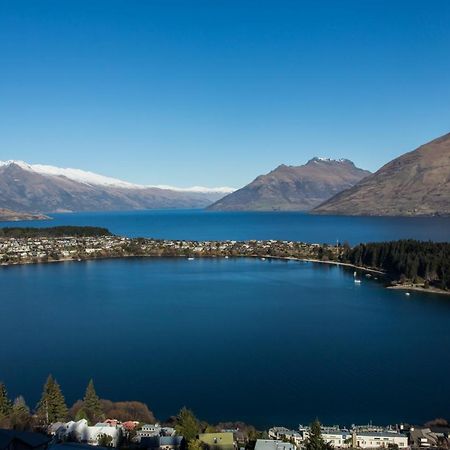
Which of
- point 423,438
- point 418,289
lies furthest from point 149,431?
point 418,289

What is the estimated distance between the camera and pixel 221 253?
1139 inches

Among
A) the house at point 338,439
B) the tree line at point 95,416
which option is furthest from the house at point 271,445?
the house at point 338,439

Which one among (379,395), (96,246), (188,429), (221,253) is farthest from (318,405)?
(96,246)

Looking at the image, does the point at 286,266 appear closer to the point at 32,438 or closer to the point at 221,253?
the point at 221,253

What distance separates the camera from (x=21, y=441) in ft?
17.6

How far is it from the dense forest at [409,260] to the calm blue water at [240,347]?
70.0 inches

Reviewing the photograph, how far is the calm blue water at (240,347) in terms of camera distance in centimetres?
819

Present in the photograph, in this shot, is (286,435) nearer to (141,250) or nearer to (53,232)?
(141,250)

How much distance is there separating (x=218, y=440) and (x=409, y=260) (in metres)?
15.4

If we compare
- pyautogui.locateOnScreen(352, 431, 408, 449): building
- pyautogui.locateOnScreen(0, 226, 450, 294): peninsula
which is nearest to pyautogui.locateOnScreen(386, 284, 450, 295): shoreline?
pyautogui.locateOnScreen(0, 226, 450, 294): peninsula

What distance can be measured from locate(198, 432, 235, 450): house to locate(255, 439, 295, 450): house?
32 centimetres

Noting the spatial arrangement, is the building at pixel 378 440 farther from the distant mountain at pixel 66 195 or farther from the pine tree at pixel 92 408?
the distant mountain at pixel 66 195

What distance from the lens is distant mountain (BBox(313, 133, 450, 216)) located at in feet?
205

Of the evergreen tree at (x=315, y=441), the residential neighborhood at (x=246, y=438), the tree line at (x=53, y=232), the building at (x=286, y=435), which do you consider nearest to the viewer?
the evergreen tree at (x=315, y=441)
